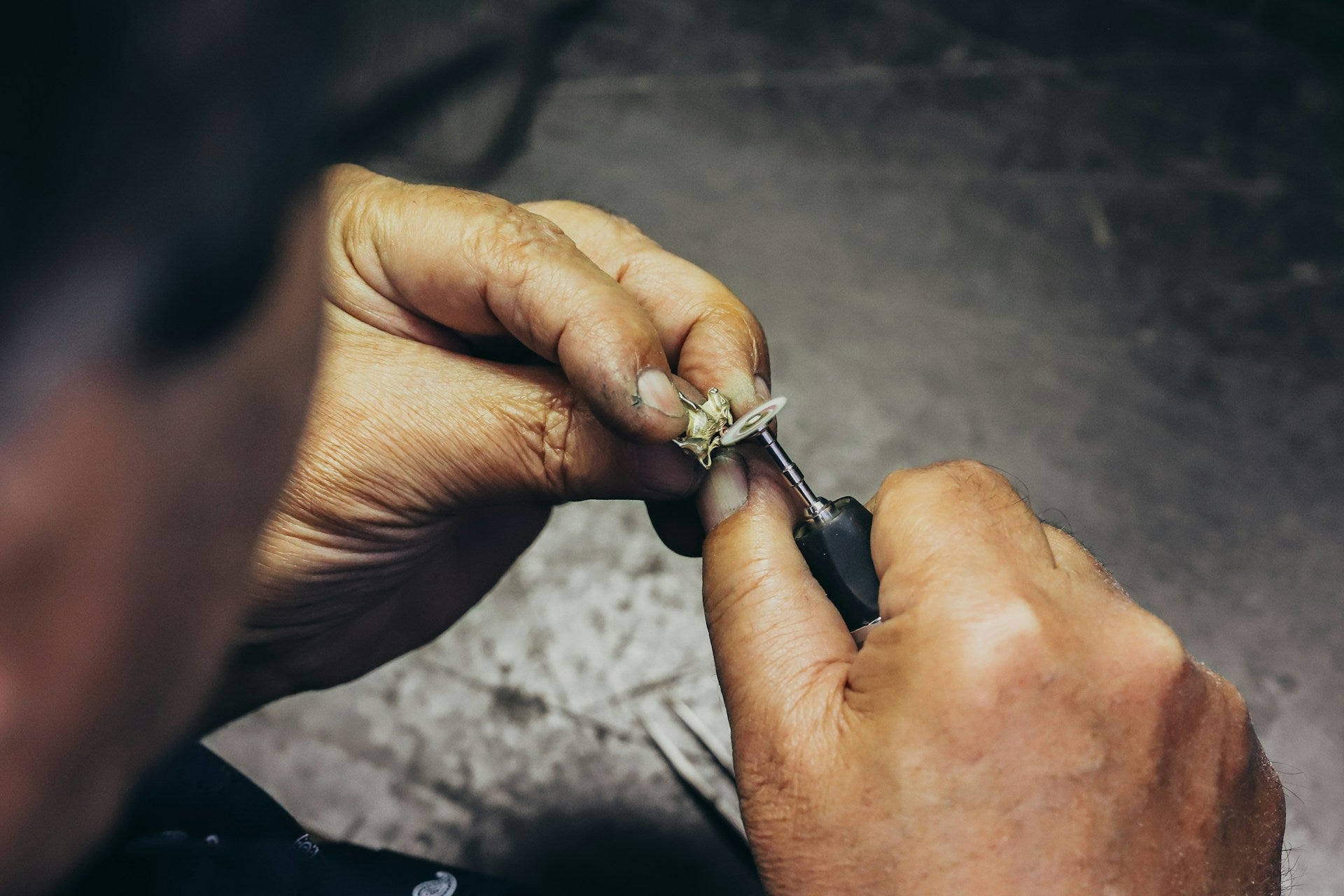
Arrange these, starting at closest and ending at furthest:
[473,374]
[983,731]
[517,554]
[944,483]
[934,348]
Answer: [983,731] → [944,483] → [473,374] → [517,554] → [934,348]

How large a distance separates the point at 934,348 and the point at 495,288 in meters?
0.81

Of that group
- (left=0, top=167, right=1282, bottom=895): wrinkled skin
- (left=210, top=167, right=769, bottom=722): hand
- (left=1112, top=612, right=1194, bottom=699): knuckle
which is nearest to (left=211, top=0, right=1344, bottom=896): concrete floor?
(left=0, top=167, right=1282, bottom=895): wrinkled skin

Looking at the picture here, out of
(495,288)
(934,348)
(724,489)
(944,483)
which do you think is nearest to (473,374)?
(495,288)

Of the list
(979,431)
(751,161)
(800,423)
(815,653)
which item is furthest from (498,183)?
(815,653)

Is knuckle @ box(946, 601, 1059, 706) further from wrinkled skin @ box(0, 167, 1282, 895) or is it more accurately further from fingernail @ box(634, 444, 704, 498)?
fingernail @ box(634, 444, 704, 498)

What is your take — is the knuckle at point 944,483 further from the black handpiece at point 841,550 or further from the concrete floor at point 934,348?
the concrete floor at point 934,348

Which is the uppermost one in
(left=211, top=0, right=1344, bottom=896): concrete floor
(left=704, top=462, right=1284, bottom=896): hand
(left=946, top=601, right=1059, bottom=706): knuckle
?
(left=946, top=601, right=1059, bottom=706): knuckle

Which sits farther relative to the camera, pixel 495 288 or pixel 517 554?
pixel 517 554

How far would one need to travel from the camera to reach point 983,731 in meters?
0.47

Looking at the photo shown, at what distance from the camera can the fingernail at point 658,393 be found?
0.59m

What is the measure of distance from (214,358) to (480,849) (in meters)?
0.77

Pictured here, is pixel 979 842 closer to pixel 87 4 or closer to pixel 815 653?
pixel 815 653

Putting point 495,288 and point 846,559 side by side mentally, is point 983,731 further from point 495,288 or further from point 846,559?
point 495,288

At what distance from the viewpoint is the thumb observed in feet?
1.77
